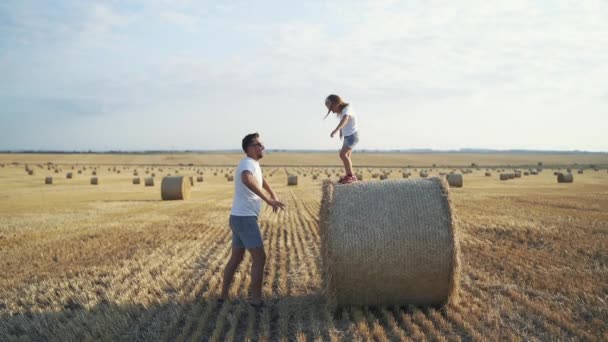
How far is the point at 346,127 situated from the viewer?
847 centimetres

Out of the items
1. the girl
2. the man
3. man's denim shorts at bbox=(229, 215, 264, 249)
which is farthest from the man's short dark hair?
the girl

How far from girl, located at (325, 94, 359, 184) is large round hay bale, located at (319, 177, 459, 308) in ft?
3.70

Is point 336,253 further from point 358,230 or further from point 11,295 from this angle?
point 11,295

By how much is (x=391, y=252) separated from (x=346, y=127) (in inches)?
104

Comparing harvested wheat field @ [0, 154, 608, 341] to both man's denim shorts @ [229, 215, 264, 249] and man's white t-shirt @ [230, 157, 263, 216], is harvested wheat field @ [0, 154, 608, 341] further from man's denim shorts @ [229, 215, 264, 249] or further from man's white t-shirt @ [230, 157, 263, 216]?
man's white t-shirt @ [230, 157, 263, 216]

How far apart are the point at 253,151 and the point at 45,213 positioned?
591 inches

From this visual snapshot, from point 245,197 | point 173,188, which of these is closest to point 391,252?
point 245,197

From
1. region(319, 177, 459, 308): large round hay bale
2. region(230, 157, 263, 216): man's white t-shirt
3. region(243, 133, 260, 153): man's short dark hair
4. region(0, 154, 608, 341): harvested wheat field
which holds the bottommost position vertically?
region(0, 154, 608, 341): harvested wheat field

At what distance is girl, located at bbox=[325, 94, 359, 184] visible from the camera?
806cm

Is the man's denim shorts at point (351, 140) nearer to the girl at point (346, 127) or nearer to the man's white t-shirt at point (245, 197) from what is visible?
the girl at point (346, 127)

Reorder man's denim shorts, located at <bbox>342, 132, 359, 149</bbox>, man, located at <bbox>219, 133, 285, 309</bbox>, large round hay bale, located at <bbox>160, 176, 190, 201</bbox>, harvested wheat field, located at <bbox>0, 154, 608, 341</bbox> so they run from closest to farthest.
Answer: harvested wheat field, located at <bbox>0, 154, 608, 341</bbox>
man, located at <bbox>219, 133, 285, 309</bbox>
man's denim shorts, located at <bbox>342, 132, 359, 149</bbox>
large round hay bale, located at <bbox>160, 176, 190, 201</bbox>

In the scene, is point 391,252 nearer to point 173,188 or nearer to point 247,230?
point 247,230

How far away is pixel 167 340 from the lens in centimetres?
568

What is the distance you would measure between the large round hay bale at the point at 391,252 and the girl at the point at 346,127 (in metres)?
1.13
